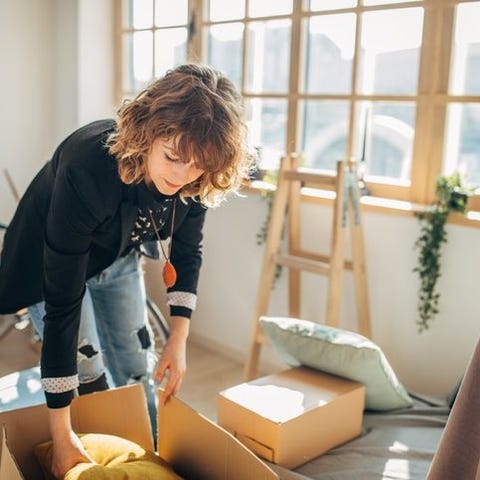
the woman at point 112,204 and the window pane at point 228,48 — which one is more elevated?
the window pane at point 228,48

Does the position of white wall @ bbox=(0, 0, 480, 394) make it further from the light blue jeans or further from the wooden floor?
the light blue jeans

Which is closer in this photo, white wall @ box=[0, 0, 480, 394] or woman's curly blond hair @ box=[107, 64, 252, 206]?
woman's curly blond hair @ box=[107, 64, 252, 206]

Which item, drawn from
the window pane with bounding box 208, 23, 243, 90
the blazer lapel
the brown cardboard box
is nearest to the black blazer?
the blazer lapel

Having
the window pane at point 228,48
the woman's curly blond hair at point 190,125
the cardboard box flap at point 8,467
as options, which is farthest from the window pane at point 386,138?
the cardboard box flap at point 8,467

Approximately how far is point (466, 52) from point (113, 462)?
1940 mm

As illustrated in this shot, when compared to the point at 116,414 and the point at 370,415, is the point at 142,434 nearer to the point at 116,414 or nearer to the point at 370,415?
the point at 116,414

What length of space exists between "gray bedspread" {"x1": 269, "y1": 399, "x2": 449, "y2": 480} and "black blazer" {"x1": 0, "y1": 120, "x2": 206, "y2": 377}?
0.59 m

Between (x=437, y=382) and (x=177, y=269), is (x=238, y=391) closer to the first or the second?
(x=177, y=269)

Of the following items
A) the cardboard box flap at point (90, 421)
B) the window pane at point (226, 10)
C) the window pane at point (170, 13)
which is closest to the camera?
the cardboard box flap at point (90, 421)

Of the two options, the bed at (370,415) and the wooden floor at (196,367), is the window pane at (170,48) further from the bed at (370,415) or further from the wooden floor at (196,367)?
the bed at (370,415)

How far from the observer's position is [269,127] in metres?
3.29

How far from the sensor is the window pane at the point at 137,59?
150 inches

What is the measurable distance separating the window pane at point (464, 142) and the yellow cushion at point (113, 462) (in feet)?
5.37

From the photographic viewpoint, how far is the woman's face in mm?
1371
